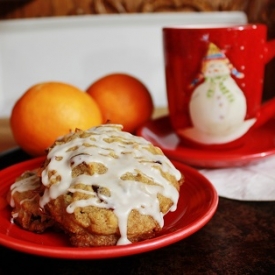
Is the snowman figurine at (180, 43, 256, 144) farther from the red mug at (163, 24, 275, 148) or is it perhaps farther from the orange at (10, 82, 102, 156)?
the orange at (10, 82, 102, 156)

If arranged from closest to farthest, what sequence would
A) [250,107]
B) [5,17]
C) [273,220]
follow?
[273,220]
[250,107]
[5,17]

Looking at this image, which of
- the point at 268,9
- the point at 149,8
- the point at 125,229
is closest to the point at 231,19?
the point at 268,9

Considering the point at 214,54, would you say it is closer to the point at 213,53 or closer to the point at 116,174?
the point at 213,53

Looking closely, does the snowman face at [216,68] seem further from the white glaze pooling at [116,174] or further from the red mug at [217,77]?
the white glaze pooling at [116,174]

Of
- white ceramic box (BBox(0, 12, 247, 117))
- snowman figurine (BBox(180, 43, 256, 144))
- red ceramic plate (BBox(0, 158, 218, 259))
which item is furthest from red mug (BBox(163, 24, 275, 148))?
white ceramic box (BBox(0, 12, 247, 117))

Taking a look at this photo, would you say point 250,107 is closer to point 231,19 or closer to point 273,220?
point 273,220

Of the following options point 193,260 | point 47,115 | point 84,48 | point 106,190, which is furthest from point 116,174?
point 84,48

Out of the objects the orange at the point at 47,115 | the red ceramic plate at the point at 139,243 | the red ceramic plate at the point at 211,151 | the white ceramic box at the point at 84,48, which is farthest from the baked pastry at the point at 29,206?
the white ceramic box at the point at 84,48
